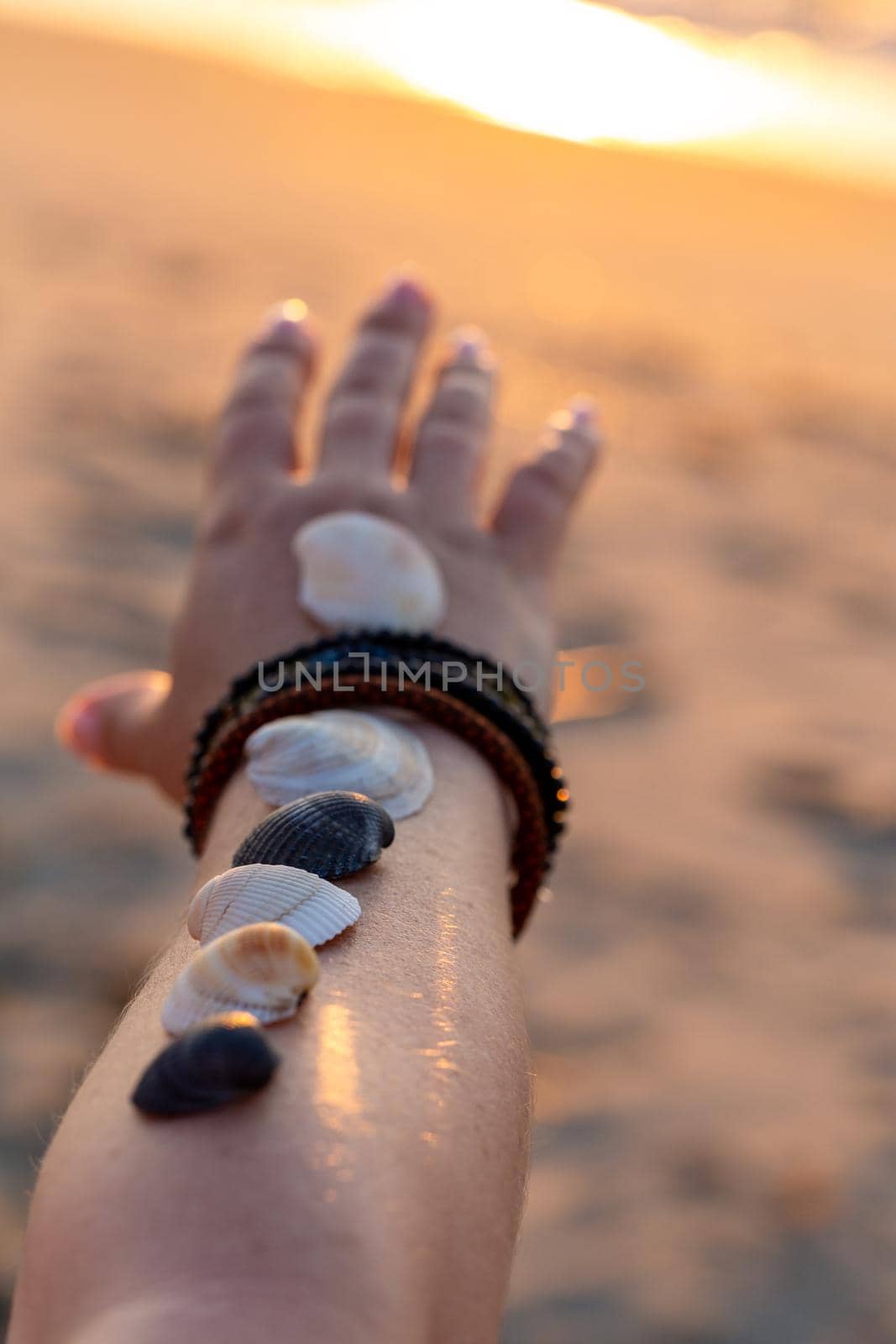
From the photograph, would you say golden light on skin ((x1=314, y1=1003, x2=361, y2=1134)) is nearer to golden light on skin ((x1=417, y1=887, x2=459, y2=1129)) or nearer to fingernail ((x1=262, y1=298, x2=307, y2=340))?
golden light on skin ((x1=417, y1=887, x2=459, y2=1129))

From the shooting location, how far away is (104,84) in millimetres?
8359

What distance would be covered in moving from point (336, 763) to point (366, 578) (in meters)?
0.58

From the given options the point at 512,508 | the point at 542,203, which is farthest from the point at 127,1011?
the point at 542,203

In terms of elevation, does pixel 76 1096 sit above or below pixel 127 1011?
below

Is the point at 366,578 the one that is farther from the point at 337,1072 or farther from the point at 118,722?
the point at 337,1072

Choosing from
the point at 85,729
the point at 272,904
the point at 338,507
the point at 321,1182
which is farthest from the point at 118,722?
the point at 321,1182

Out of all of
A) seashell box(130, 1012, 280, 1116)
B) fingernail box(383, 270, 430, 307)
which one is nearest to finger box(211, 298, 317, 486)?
fingernail box(383, 270, 430, 307)

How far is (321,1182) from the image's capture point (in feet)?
3.04

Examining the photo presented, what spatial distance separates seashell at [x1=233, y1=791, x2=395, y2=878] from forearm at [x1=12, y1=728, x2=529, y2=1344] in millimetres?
99

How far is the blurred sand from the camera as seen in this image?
2543 mm

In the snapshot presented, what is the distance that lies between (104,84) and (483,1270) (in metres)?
8.83

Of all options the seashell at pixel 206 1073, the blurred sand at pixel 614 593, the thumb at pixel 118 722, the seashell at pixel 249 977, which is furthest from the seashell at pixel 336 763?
the blurred sand at pixel 614 593

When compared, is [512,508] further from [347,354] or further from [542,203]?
[542,203]

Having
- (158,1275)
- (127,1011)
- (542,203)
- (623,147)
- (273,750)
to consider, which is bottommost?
(158,1275)
